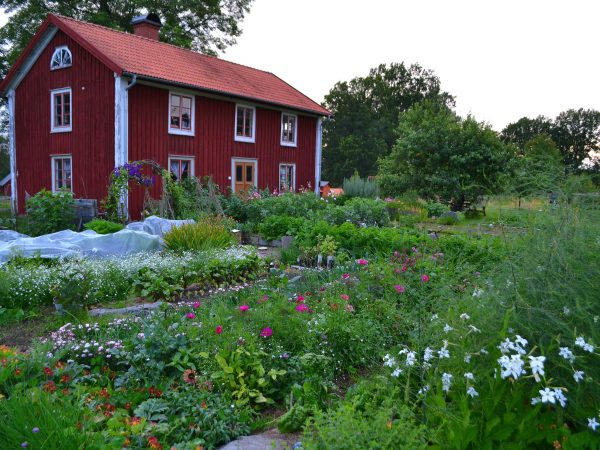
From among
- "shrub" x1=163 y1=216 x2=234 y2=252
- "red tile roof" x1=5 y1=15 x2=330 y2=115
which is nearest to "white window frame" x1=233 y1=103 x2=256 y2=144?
"red tile roof" x1=5 y1=15 x2=330 y2=115

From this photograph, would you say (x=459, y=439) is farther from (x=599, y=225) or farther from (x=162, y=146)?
(x=162, y=146)

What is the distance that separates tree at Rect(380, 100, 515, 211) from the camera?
20.0 meters

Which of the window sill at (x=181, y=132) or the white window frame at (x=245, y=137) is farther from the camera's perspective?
the white window frame at (x=245, y=137)

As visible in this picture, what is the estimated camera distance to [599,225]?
2693mm

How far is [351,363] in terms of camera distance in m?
3.75

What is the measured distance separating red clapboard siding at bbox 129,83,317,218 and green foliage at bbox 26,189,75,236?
8.99 feet

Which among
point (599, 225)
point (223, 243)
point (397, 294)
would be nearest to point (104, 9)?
point (223, 243)

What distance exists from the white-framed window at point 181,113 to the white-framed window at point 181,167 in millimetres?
830

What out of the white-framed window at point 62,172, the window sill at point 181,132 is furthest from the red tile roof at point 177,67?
the white-framed window at point 62,172

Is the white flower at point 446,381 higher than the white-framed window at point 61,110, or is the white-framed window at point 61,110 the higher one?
the white-framed window at point 61,110

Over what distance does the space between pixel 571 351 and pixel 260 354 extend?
1968mm

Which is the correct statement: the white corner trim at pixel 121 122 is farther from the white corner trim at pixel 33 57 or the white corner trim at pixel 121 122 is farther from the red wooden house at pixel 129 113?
the white corner trim at pixel 33 57

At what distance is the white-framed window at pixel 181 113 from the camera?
52.2ft

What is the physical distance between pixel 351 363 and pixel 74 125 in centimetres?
1475
